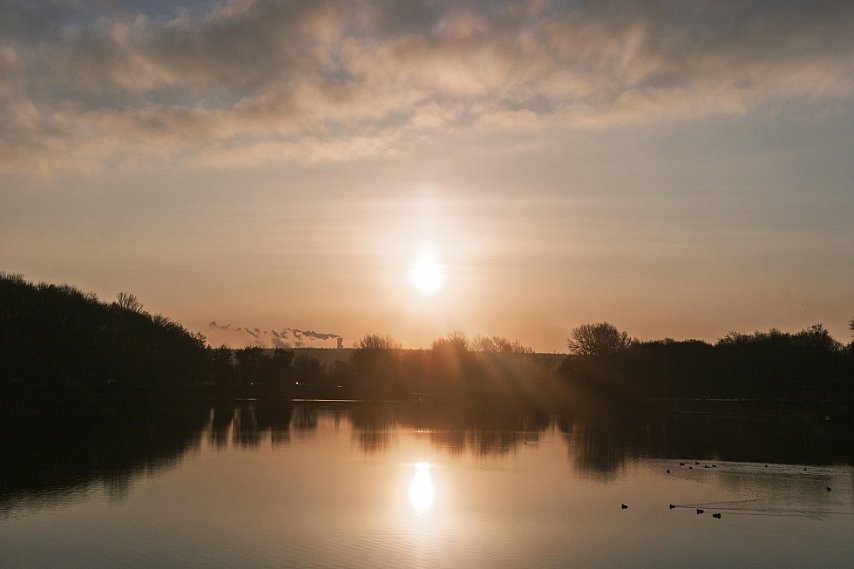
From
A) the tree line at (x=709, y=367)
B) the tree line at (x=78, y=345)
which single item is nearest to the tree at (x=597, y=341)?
the tree line at (x=709, y=367)

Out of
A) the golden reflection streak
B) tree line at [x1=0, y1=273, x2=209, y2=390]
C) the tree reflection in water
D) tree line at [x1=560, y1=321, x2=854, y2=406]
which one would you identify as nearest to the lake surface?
the golden reflection streak

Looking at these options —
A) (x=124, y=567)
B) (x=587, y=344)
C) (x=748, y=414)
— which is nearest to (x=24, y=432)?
(x=124, y=567)

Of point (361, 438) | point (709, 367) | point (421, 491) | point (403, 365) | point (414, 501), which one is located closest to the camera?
point (414, 501)

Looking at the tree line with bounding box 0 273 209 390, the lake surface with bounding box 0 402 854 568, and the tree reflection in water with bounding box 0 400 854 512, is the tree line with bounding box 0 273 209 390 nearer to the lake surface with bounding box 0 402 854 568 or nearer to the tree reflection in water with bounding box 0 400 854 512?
the tree reflection in water with bounding box 0 400 854 512

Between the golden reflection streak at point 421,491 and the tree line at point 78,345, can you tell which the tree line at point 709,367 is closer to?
the tree line at point 78,345

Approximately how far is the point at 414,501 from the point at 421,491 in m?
2.62

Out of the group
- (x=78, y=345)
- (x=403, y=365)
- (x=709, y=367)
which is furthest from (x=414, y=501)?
(x=403, y=365)

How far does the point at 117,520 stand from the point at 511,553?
41.7 ft

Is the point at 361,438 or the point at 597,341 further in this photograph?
the point at 597,341

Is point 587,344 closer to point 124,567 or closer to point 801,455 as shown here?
point 801,455

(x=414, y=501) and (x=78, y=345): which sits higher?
(x=78, y=345)

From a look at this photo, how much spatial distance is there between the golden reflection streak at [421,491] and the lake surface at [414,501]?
0.33ft

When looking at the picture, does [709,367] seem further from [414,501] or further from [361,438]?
[414,501]

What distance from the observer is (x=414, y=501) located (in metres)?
33.0
